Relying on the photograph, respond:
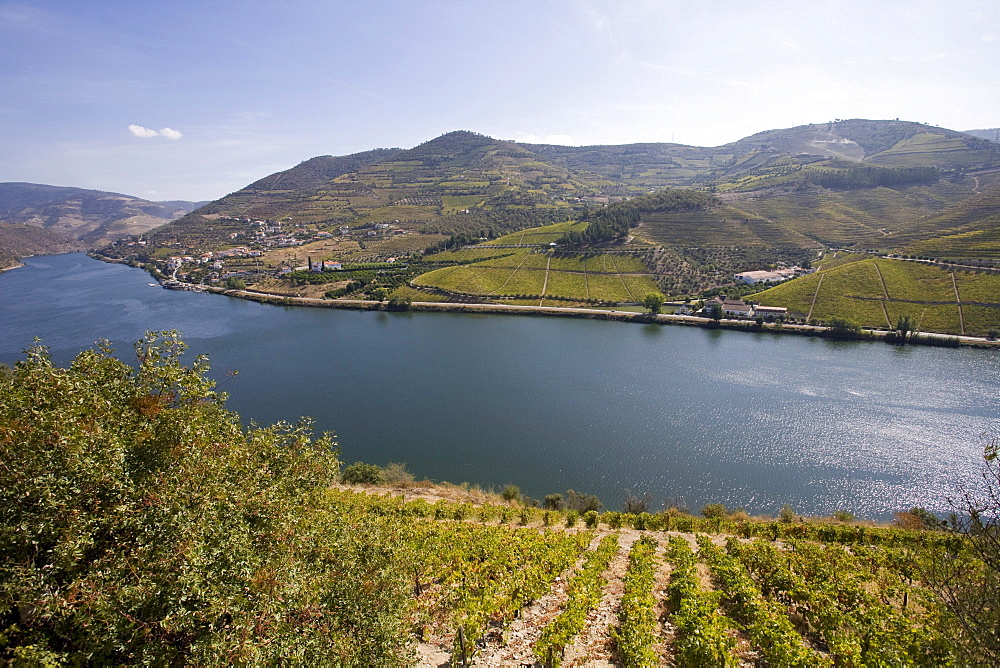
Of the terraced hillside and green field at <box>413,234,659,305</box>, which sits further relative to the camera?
green field at <box>413,234,659,305</box>

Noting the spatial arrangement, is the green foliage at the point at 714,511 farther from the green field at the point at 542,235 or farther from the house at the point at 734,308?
the green field at the point at 542,235

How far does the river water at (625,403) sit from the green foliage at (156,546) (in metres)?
26.9

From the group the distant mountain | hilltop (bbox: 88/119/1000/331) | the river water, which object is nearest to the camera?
the river water

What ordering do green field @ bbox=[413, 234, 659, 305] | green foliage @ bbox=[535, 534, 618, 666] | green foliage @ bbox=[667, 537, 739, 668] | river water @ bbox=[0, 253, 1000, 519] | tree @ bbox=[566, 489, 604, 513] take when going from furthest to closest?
green field @ bbox=[413, 234, 659, 305]
river water @ bbox=[0, 253, 1000, 519]
tree @ bbox=[566, 489, 604, 513]
green foliage @ bbox=[535, 534, 618, 666]
green foliage @ bbox=[667, 537, 739, 668]

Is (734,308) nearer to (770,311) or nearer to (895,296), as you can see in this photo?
(770,311)

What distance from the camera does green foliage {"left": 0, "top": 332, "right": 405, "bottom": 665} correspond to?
21.6 ft

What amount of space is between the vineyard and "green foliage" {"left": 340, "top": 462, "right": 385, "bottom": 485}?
9.27 metres

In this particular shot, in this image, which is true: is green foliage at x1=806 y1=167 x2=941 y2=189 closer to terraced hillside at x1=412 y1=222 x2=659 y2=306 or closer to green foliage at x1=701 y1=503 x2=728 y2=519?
terraced hillside at x1=412 y1=222 x2=659 y2=306

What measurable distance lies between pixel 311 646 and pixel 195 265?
15805cm

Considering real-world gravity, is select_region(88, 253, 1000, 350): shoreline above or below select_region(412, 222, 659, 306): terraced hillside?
below

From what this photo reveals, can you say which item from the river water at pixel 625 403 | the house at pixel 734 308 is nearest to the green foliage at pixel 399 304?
the river water at pixel 625 403

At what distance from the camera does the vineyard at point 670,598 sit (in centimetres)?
1214

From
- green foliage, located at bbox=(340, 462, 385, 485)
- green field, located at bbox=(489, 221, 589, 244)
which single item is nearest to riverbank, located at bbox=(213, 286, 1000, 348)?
green field, located at bbox=(489, 221, 589, 244)

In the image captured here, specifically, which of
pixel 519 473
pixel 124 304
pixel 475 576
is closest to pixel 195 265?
pixel 124 304
